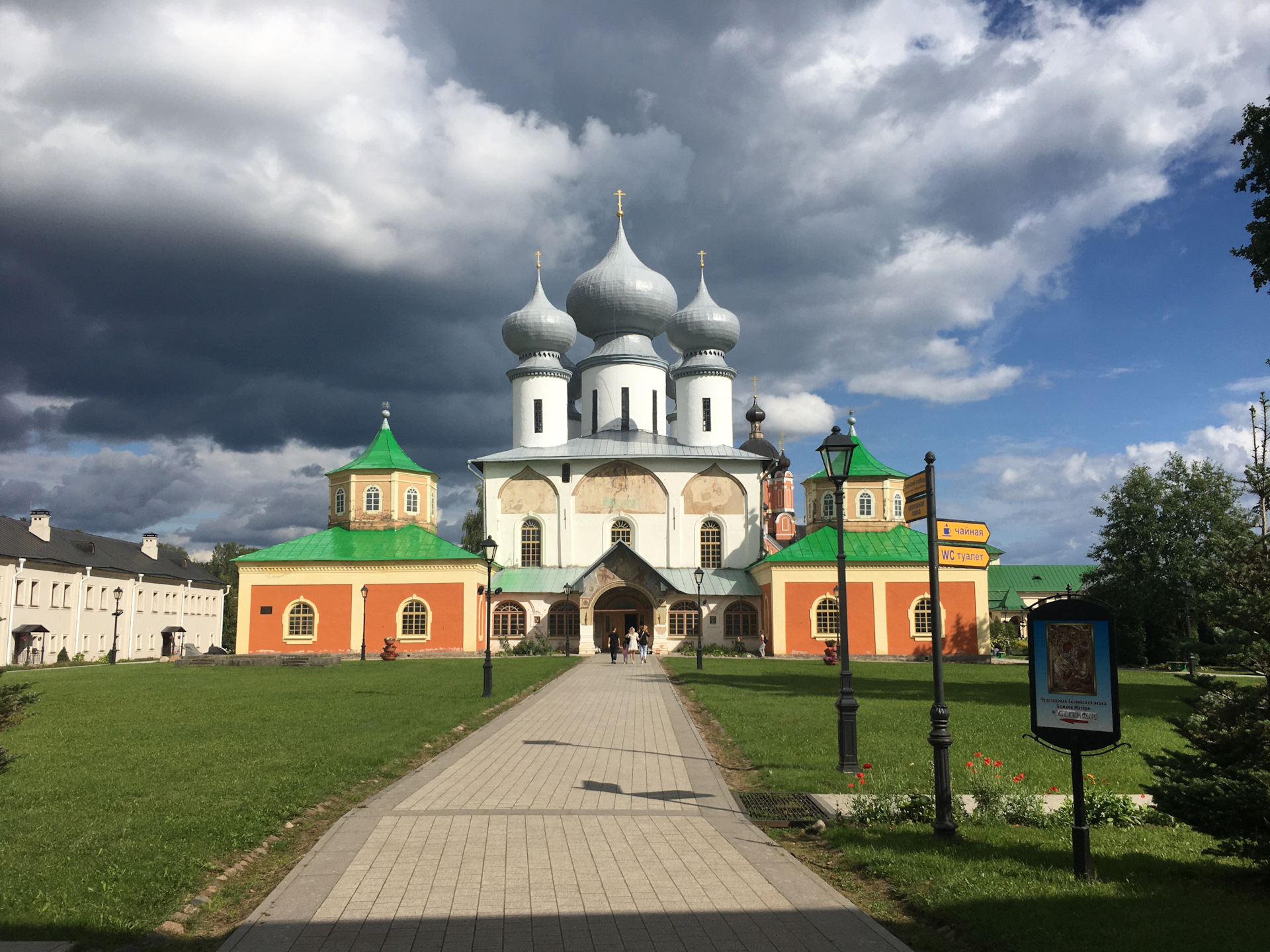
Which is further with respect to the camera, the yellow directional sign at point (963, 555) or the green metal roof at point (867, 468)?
the green metal roof at point (867, 468)

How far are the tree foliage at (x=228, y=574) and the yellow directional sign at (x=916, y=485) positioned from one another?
78004 millimetres

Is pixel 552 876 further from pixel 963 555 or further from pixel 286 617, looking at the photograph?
pixel 286 617

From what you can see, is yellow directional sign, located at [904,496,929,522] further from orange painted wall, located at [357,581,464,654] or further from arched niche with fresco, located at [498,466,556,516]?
arched niche with fresco, located at [498,466,556,516]

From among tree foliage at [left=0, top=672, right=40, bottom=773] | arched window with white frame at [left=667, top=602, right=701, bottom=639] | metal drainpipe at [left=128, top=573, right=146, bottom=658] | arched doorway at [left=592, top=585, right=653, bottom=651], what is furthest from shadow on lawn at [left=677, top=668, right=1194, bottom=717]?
metal drainpipe at [left=128, top=573, right=146, bottom=658]

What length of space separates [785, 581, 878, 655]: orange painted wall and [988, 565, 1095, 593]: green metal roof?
26484mm

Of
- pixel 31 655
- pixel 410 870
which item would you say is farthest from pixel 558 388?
pixel 410 870

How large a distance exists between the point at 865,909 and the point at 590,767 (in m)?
5.85

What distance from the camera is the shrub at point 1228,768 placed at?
6.00 metres

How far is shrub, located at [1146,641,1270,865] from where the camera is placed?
Result: 6000 millimetres

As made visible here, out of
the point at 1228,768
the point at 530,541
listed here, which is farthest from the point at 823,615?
the point at 1228,768

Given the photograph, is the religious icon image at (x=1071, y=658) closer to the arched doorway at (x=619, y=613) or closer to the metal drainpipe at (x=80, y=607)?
the arched doorway at (x=619, y=613)

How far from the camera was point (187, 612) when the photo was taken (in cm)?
6056

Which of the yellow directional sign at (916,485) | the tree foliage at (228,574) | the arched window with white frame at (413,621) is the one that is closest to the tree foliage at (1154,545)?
the arched window with white frame at (413,621)

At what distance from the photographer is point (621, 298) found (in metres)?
49.6
